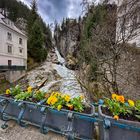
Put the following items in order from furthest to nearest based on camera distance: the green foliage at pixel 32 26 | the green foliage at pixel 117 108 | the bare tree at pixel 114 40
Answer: the green foliage at pixel 32 26
the bare tree at pixel 114 40
the green foliage at pixel 117 108

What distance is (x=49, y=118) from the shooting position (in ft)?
6.22

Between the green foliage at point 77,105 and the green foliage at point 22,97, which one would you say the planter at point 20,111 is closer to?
the green foliage at point 22,97

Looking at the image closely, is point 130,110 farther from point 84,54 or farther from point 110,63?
point 84,54

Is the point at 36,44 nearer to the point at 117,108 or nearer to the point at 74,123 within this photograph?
Result: the point at 74,123

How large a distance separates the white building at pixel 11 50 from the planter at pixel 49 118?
13653mm

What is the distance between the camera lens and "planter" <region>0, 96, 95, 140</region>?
1.69 metres

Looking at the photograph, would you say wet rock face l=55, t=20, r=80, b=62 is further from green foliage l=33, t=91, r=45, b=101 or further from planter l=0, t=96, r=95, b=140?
planter l=0, t=96, r=95, b=140

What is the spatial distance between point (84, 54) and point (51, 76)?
1115 centimetres

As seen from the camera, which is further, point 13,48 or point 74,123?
point 13,48

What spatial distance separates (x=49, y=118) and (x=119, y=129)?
985mm

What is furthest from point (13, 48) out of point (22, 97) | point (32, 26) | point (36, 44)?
point (22, 97)

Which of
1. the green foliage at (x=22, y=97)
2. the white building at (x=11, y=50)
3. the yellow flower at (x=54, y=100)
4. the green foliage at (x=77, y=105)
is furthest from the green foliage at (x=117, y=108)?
the white building at (x=11, y=50)

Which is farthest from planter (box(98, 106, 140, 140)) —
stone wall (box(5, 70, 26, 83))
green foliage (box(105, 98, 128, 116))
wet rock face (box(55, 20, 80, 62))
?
stone wall (box(5, 70, 26, 83))

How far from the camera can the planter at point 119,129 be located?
4.48 feet
